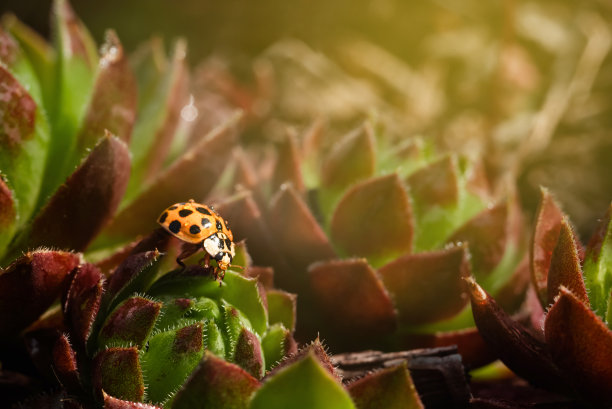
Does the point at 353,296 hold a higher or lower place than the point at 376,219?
lower

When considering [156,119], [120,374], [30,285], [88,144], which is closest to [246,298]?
[120,374]

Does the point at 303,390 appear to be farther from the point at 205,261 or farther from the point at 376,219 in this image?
the point at 376,219

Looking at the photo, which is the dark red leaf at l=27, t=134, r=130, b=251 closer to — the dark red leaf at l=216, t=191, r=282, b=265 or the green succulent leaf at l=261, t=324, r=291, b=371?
the dark red leaf at l=216, t=191, r=282, b=265

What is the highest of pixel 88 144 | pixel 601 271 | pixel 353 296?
pixel 88 144

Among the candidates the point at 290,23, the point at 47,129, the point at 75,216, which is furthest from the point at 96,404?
the point at 290,23

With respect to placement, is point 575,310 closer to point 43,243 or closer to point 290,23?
point 43,243

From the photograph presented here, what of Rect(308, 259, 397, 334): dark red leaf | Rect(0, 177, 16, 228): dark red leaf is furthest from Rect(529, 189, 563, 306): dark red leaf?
Rect(0, 177, 16, 228): dark red leaf
